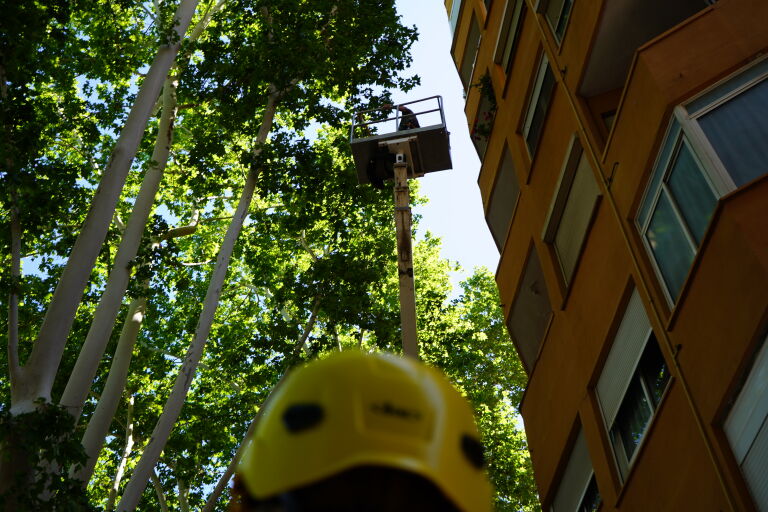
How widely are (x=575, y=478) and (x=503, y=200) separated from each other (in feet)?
18.3

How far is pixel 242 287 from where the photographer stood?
69.8ft

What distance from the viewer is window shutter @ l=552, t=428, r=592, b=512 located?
31.6 feet

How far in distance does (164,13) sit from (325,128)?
728 cm

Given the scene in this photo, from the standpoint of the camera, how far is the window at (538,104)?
37.4ft

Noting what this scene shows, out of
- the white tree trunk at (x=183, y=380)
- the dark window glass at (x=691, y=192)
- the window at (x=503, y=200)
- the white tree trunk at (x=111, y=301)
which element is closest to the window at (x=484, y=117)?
the window at (x=503, y=200)

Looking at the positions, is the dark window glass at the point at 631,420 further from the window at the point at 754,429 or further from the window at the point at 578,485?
the window at the point at 754,429

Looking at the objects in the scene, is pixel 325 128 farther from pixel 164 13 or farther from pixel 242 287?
pixel 164 13

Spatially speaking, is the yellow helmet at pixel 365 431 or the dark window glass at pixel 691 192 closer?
the yellow helmet at pixel 365 431

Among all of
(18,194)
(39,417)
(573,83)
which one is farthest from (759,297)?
(18,194)

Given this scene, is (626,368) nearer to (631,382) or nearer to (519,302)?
(631,382)

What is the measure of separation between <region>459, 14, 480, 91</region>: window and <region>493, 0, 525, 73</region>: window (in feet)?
7.07

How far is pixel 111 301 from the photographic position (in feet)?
35.4

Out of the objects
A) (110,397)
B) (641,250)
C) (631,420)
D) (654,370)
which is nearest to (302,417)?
(641,250)

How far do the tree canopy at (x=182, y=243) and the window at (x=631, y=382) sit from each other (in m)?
6.13
